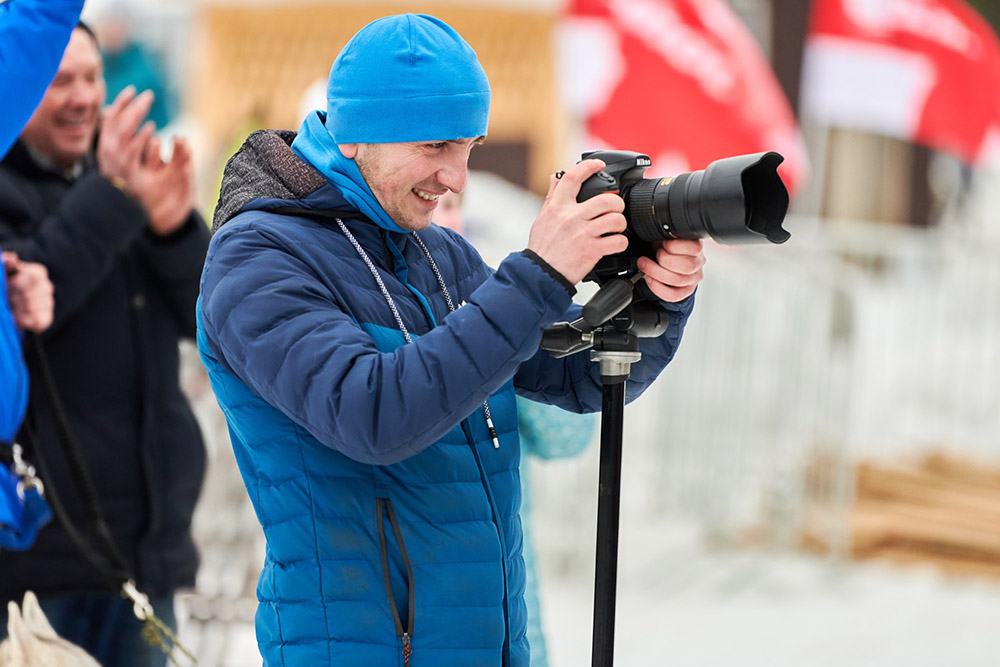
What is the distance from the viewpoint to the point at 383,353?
1.47 m

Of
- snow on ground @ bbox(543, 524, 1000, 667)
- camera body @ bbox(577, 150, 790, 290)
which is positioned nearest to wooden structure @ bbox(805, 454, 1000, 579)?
snow on ground @ bbox(543, 524, 1000, 667)

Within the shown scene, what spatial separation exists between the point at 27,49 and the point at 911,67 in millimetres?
5070

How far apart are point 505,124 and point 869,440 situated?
4.19 m

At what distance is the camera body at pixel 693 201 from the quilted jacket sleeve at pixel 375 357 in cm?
17

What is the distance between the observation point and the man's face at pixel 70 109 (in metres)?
2.54

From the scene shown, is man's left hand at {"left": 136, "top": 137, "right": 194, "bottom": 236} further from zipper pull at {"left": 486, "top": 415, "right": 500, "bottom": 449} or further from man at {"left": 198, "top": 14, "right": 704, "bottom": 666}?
zipper pull at {"left": 486, "top": 415, "right": 500, "bottom": 449}

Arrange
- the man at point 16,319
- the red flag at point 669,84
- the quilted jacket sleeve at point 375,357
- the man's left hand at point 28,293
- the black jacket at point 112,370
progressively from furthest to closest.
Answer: the red flag at point 669,84 → the black jacket at point 112,370 → the man's left hand at point 28,293 → the man at point 16,319 → the quilted jacket sleeve at point 375,357

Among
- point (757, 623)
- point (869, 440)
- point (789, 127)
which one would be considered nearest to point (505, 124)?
point (869, 440)

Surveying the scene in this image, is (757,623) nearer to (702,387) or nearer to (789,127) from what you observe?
(702,387)

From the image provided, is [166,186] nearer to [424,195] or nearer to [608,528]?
[424,195]

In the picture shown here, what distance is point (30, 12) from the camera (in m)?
2.03

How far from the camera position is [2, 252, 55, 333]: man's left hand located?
229cm

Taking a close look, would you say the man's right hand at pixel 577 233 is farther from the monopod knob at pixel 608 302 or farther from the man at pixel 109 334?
the man at pixel 109 334

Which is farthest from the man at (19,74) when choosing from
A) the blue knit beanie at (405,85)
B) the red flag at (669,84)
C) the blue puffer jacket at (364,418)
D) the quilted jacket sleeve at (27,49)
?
the red flag at (669,84)
